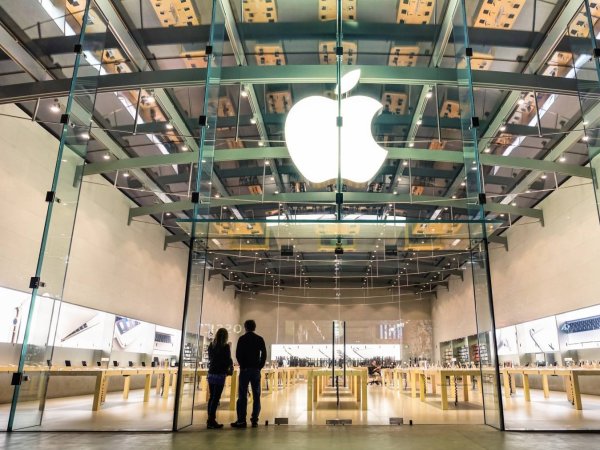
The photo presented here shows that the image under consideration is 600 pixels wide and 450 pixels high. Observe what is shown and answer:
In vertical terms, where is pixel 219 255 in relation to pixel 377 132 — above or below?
below

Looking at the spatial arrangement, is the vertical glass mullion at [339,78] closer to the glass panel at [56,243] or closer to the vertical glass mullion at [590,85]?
the vertical glass mullion at [590,85]

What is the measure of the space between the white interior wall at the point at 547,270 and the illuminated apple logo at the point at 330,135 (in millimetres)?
4997

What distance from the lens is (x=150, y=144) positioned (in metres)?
10.5

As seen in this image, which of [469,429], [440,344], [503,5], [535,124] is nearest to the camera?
[469,429]

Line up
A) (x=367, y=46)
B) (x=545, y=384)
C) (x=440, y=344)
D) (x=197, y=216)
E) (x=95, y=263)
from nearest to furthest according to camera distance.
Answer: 1. (x=197, y=216)
2. (x=367, y=46)
3. (x=545, y=384)
4. (x=440, y=344)
5. (x=95, y=263)

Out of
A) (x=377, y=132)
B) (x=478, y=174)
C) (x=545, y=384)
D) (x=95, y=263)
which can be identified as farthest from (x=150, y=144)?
(x=545, y=384)

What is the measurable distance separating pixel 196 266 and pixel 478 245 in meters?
3.87

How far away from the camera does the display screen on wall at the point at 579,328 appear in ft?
34.7

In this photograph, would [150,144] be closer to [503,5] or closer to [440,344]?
[503,5]

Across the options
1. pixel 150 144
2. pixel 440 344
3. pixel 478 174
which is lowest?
pixel 440 344

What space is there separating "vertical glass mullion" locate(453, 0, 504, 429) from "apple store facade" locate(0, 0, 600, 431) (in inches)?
1.7

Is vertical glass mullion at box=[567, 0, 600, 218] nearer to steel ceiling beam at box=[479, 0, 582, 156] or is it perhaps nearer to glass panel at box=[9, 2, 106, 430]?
steel ceiling beam at box=[479, 0, 582, 156]

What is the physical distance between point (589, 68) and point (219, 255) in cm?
617

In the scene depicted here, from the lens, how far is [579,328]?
36.7ft
